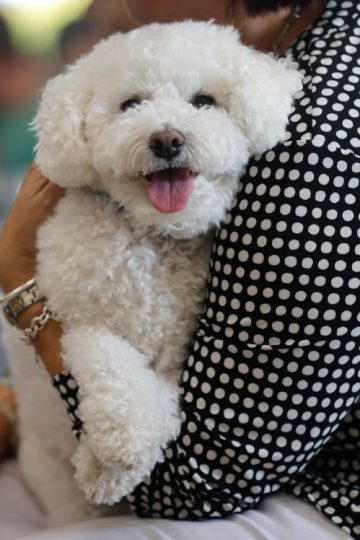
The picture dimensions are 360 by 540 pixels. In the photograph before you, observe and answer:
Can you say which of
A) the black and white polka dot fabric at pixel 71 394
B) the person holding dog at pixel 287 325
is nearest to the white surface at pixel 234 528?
the person holding dog at pixel 287 325

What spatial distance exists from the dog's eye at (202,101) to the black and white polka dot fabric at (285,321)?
12cm

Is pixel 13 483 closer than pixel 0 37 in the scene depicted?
Yes

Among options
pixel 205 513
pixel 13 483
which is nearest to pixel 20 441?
pixel 13 483

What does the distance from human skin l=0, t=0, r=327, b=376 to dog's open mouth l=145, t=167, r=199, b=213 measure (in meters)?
0.25

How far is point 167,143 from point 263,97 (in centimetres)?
14

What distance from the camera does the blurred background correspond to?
7.20 ft

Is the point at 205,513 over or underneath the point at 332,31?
underneath

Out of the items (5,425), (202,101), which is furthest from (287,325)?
(5,425)

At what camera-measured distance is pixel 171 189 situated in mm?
782

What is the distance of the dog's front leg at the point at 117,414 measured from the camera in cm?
76

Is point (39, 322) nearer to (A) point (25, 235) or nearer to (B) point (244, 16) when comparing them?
(A) point (25, 235)

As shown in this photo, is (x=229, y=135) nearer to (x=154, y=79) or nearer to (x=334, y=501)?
(x=154, y=79)

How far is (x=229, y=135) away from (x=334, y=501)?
0.51m

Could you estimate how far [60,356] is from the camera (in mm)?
880
